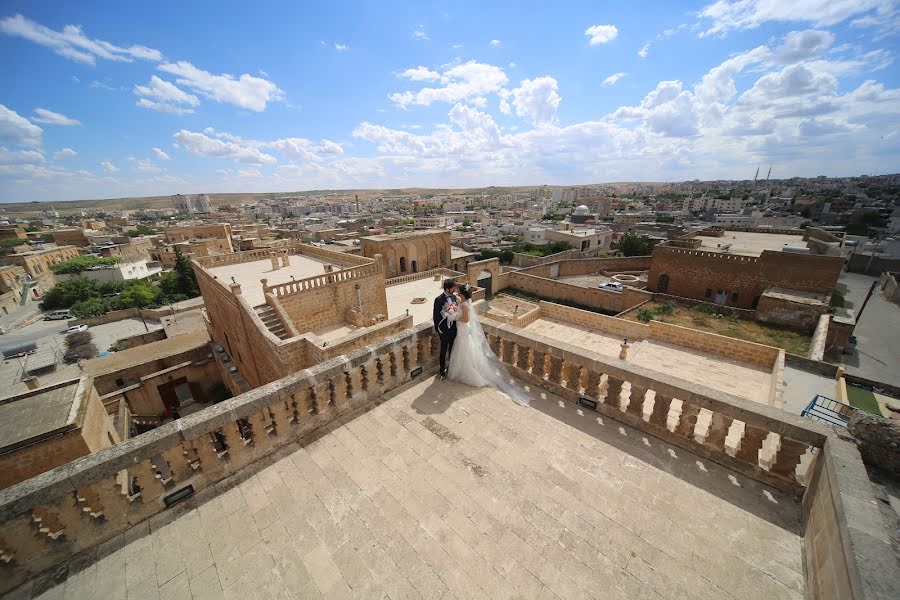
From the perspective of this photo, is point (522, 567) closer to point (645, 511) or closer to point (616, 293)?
point (645, 511)

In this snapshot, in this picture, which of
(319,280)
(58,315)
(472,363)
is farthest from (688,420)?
(58,315)

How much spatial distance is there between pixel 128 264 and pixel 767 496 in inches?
2494

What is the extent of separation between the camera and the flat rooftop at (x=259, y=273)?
1373 centimetres

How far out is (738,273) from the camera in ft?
77.6

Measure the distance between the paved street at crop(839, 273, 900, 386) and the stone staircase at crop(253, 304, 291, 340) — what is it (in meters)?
25.5

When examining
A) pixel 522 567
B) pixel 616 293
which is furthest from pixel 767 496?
pixel 616 293

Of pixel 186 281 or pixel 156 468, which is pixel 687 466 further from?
pixel 186 281

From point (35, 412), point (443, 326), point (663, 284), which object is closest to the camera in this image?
point (443, 326)

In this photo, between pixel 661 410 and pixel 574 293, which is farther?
pixel 574 293

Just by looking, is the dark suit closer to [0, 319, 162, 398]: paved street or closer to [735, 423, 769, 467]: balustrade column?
[735, 423, 769, 467]: balustrade column

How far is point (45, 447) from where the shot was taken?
367 inches

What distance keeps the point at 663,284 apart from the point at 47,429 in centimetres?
3478

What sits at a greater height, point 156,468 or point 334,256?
point 156,468

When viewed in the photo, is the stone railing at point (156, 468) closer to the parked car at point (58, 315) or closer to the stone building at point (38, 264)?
the parked car at point (58, 315)
